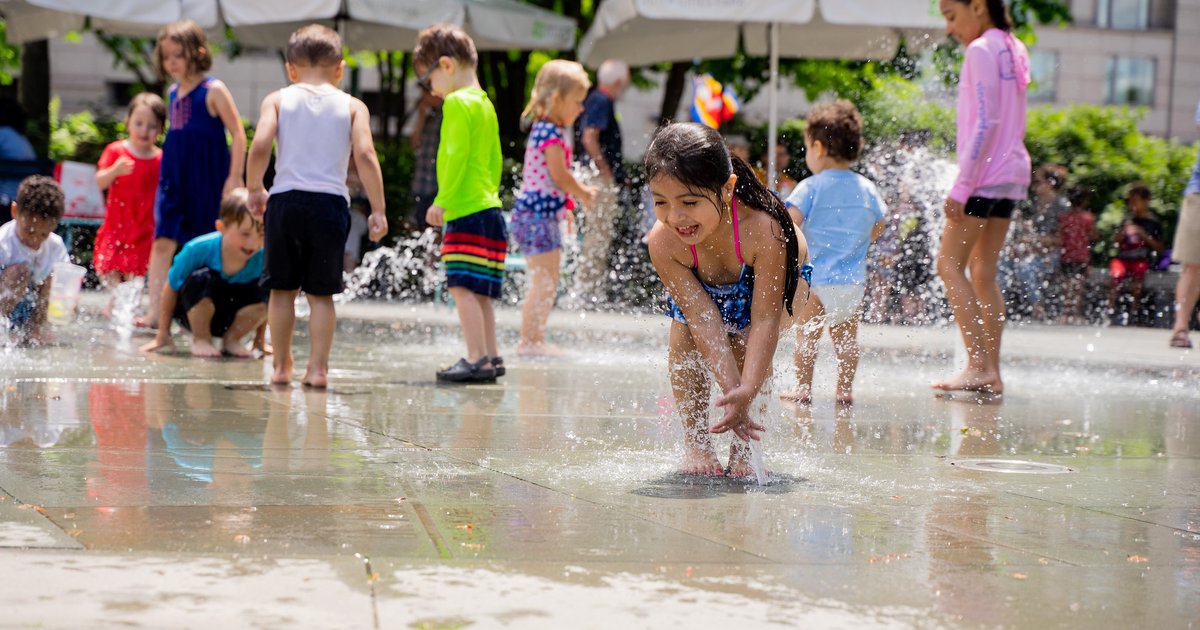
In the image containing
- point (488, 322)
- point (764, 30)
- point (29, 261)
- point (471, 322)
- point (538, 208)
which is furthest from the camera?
point (764, 30)

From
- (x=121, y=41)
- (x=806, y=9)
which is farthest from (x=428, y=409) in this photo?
(x=121, y=41)

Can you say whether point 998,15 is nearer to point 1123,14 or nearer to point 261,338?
point 261,338

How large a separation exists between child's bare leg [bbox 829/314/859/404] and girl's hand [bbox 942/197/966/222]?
0.86 m

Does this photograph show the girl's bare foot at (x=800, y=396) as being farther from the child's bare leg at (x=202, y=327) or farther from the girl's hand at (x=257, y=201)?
the child's bare leg at (x=202, y=327)

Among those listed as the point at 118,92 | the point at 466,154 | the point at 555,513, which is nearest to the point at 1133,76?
the point at 118,92

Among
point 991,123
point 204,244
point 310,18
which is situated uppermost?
point 310,18

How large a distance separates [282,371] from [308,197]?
78 cm

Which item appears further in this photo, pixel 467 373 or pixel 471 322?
pixel 471 322

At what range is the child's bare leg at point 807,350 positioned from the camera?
6.83 meters

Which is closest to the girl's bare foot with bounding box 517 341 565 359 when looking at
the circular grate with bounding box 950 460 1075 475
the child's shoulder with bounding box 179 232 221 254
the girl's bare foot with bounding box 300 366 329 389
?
the child's shoulder with bounding box 179 232 221 254

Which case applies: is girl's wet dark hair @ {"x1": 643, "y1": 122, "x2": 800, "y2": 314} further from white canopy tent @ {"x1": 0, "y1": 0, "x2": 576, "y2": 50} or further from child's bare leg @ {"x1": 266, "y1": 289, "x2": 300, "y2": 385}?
white canopy tent @ {"x1": 0, "y1": 0, "x2": 576, "y2": 50}

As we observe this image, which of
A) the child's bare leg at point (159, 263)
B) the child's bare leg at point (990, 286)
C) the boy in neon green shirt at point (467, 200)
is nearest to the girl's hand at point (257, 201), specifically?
the boy in neon green shirt at point (467, 200)

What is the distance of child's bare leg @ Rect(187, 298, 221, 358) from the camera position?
8219mm

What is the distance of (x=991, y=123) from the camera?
7.39 metres
